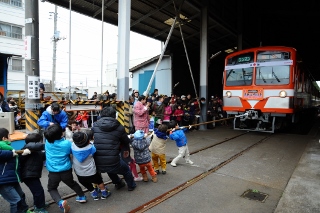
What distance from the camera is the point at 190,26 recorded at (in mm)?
13203

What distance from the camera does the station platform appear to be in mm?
3408

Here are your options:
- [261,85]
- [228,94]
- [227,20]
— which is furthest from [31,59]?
[227,20]

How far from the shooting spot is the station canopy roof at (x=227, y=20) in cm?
1039

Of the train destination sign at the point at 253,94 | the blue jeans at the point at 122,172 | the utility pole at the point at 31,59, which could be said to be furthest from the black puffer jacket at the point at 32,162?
the train destination sign at the point at 253,94

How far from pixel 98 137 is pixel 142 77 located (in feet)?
42.5

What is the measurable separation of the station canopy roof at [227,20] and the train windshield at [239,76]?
2338mm

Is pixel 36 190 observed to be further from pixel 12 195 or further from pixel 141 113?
pixel 141 113

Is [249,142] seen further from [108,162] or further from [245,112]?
[108,162]

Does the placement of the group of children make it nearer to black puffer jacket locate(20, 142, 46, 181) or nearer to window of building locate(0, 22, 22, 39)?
black puffer jacket locate(20, 142, 46, 181)

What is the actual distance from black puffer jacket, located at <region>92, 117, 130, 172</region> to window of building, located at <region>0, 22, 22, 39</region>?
21.1 metres

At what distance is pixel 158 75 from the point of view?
53.7 ft

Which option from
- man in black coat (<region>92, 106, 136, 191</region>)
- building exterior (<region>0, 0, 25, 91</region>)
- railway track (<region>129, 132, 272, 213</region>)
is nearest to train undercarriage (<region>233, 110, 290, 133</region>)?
railway track (<region>129, 132, 272, 213</region>)

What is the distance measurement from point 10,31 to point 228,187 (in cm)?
2265

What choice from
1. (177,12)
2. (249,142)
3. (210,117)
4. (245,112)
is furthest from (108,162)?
(210,117)
